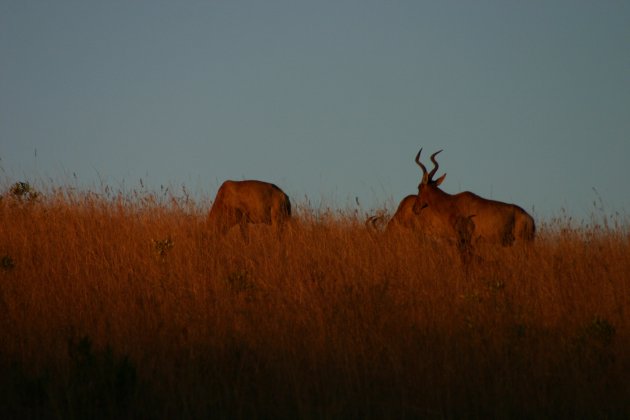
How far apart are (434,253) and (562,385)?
468 centimetres

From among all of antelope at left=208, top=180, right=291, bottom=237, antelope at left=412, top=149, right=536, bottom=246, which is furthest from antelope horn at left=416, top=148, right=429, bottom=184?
antelope at left=208, top=180, right=291, bottom=237

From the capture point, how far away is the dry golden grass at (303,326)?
193 inches

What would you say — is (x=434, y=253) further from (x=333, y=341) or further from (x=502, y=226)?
(x=333, y=341)

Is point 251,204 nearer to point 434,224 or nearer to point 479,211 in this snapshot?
point 434,224

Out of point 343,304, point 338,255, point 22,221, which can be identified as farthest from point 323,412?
point 22,221

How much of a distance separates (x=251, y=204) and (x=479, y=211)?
355 centimetres

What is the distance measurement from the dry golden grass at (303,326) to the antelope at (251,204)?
162 cm

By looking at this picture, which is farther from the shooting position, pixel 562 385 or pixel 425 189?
pixel 425 189

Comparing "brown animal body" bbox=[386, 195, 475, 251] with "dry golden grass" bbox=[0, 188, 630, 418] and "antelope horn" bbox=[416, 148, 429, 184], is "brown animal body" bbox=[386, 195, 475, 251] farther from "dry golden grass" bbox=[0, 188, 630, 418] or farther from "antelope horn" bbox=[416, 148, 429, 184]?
"dry golden grass" bbox=[0, 188, 630, 418]

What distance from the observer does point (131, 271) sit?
834 cm

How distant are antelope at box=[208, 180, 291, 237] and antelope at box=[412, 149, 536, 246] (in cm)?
215

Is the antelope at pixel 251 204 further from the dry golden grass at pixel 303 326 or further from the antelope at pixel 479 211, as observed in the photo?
the antelope at pixel 479 211

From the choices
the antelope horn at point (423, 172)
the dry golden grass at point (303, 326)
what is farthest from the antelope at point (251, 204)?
the antelope horn at point (423, 172)

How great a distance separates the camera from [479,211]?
12.4 metres
